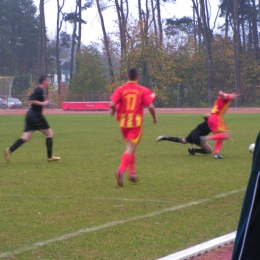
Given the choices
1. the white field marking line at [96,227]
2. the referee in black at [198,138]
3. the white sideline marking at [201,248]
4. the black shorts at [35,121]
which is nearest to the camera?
the white sideline marking at [201,248]

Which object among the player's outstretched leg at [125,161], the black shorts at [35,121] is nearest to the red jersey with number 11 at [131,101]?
the player's outstretched leg at [125,161]

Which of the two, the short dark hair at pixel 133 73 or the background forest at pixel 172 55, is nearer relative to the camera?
the short dark hair at pixel 133 73

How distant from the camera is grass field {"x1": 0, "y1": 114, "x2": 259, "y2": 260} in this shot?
17.0ft

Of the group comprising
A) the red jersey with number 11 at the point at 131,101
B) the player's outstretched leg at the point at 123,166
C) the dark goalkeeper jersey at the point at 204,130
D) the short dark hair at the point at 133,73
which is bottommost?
the player's outstretched leg at the point at 123,166

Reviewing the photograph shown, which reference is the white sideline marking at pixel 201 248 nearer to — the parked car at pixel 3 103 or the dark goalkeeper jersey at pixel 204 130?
the dark goalkeeper jersey at pixel 204 130

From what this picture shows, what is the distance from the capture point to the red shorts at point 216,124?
12.2 meters

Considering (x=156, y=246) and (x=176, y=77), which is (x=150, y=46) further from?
(x=156, y=246)

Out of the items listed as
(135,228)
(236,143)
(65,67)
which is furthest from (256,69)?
(65,67)

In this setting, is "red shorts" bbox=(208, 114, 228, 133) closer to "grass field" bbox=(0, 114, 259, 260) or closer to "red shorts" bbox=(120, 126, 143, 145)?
"grass field" bbox=(0, 114, 259, 260)

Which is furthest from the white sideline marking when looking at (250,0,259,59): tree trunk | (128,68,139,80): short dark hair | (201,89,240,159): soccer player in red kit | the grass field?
(250,0,259,59): tree trunk

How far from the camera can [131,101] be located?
8672 mm

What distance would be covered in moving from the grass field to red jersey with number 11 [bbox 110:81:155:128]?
1.02m

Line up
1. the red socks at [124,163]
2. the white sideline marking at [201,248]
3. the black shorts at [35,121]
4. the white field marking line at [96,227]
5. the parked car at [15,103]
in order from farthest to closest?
the parked car at [15,103]
the black shorts at [35,121]
the red socks at [124,163]
the white field marking line at [96,227]
the white sideline marking at [201,248]

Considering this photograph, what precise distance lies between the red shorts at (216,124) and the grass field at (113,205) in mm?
735
